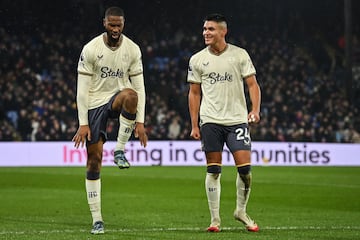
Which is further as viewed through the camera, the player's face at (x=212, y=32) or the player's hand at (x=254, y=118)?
the player's face at (x=212, y=32)

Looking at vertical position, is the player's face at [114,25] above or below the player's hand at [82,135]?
above

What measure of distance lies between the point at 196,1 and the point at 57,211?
80.5 ft

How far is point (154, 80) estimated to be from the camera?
1328 inches

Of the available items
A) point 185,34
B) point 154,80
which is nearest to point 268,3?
point 185,34

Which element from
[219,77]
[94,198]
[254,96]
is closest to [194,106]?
[219,77]

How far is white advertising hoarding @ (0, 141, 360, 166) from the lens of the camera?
27.7m

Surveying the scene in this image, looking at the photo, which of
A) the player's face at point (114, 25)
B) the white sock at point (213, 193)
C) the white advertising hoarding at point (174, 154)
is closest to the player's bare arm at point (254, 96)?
the white sock at point (213, 193)

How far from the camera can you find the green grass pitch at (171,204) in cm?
1036

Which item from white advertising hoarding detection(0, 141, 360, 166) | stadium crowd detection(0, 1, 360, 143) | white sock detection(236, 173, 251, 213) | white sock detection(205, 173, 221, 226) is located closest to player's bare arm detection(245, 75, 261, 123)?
white sock detection(236, 173, 251, 213)

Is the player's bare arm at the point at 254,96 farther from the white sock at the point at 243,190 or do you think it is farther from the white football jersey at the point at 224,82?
the white sock at the point at 243,190

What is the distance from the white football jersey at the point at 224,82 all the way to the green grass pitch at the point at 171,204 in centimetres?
136

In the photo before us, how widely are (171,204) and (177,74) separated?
1925 cm

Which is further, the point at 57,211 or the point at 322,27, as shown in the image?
the point at 322,27

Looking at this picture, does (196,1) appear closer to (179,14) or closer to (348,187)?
(179,14)
